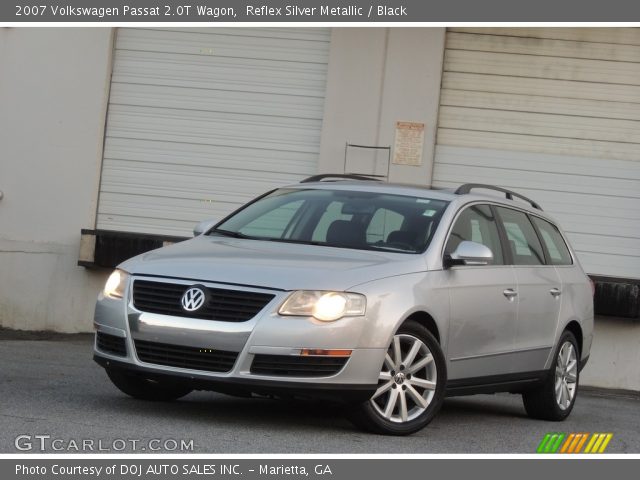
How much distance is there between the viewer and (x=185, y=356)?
25.2 feet

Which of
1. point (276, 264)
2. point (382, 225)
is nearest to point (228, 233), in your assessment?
point (382, 225)

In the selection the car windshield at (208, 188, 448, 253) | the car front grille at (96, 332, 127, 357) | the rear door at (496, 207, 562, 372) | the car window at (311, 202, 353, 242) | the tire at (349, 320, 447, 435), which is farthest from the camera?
the rear door at (496, 207, 562, 372)

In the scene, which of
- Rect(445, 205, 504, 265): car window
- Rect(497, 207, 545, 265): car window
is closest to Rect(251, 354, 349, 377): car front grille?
Rect(445, 205, 504, 265): car window

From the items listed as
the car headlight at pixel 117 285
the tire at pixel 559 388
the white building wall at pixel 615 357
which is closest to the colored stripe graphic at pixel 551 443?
the tire at pixel 559 388

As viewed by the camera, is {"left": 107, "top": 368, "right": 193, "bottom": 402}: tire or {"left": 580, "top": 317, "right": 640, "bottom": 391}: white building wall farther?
{"left": 580, "top": 317, "right": 640, "bottom": 391}: white building wall

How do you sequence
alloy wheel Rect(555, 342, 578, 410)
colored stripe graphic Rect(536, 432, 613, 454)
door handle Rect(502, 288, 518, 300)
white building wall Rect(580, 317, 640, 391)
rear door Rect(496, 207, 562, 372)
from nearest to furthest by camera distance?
colored stripe graphic Rect(536, 432, 613, 454) < door handle Rect(502, 288, 518, 300) < rear door Rect(496, 207, 562, 372) < alloy wheel Rect(555, 342, 578, 410) < white building wall Rect(580, 317, 640, 391)

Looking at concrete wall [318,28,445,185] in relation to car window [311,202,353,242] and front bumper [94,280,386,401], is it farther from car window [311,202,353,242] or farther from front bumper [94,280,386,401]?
front bumper [94,280,386,401]

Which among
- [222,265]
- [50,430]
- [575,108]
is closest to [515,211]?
[222,265]

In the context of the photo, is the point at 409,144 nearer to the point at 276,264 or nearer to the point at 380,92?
the point at 380,92

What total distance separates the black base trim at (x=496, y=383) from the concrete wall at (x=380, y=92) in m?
6.08

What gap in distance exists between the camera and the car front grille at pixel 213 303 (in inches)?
299

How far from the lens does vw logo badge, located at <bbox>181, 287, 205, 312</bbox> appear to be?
768 cm

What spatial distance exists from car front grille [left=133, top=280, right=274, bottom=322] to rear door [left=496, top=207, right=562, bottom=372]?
253 cm
